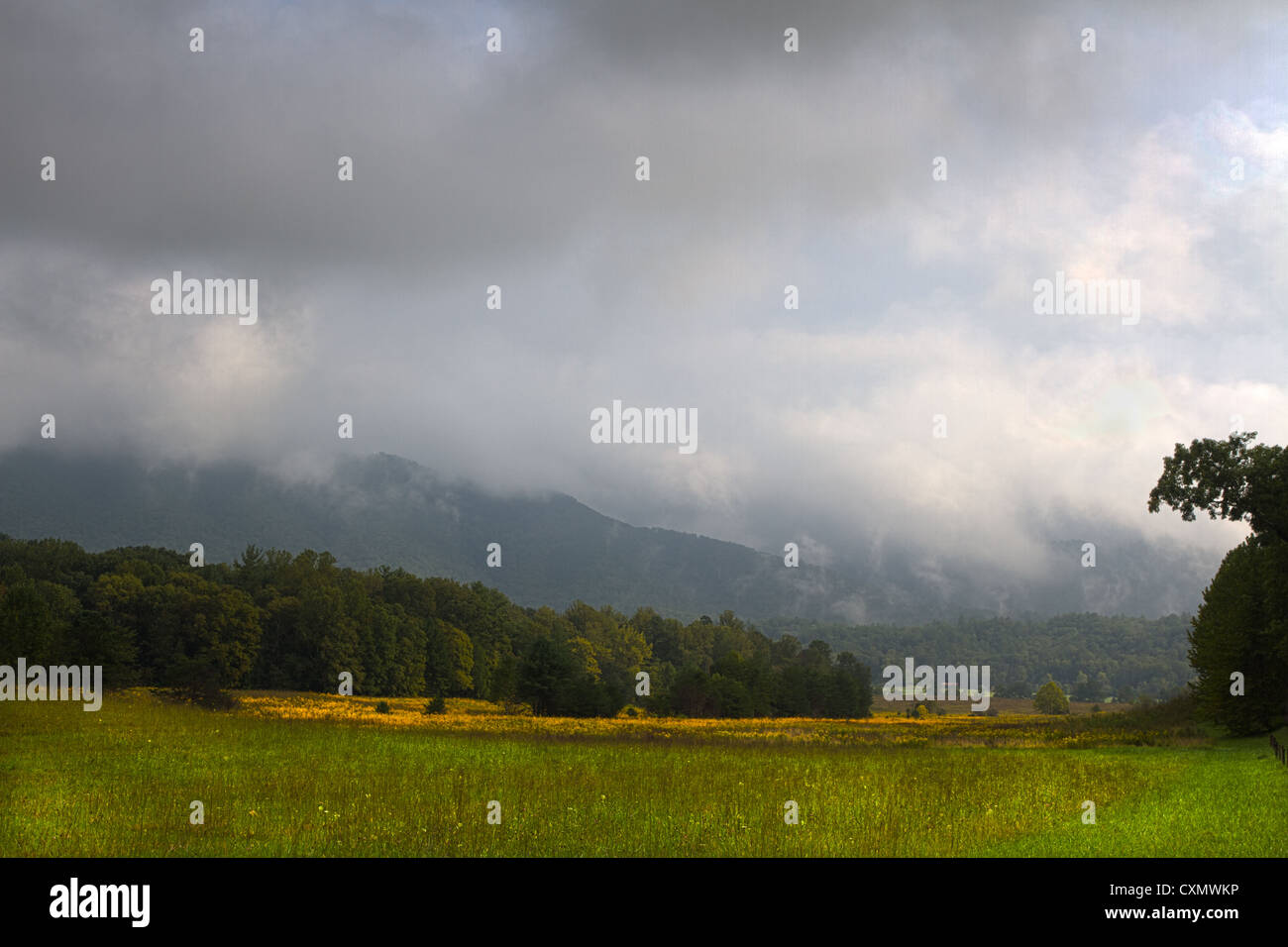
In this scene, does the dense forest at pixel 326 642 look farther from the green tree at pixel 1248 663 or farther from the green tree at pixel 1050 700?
the green tree at pixel 1050 700

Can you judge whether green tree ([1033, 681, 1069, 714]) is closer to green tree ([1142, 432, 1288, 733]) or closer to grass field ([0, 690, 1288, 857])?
green tree ([1142, 432, 1288, 733])

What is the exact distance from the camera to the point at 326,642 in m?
112

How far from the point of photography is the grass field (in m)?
17.1

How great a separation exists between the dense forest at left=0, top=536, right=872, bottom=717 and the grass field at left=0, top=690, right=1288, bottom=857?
28.1 m

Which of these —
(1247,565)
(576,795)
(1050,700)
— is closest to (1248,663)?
(1247,565)

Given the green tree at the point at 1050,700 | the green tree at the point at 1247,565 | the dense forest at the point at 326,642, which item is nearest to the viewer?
the green tree at the point at 1247,565

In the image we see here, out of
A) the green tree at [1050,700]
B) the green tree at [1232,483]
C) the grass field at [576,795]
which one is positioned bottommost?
the green tree at [1050,700]

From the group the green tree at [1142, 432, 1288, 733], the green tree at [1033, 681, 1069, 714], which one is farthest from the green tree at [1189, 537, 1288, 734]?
the green tree at [1033, 681, 1069, 714]

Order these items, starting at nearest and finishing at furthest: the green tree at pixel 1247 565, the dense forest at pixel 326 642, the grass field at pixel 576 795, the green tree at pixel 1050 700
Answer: the grass field at pixel 576 795 < the green tree at pixel 1247 565 < the dense forest at pixel 326 642 < the green tree at pixel 1050 700

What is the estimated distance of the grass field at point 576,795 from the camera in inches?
675

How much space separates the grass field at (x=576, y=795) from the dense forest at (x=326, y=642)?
2813 centimetres

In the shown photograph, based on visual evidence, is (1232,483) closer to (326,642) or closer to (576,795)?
(576,795)

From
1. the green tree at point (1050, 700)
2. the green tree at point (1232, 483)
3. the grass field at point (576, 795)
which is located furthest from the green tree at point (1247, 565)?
the green tree at point (1050, 700)
